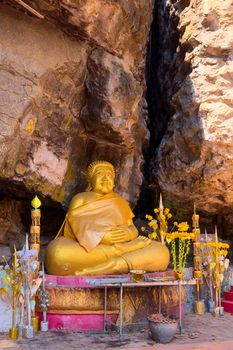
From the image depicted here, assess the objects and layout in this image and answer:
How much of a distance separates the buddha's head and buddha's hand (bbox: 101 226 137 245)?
0.87 meters

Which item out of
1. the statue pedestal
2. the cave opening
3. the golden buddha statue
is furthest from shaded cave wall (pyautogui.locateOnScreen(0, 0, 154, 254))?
the statue pedestal

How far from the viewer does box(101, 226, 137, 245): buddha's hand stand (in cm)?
621

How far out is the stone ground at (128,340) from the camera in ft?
13.6

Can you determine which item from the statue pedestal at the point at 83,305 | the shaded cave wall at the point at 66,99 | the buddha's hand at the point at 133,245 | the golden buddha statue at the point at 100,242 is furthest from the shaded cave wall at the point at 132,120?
the statue pedestal at the point at 83,305

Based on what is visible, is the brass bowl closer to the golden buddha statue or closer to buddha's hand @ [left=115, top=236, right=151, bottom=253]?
the golden buddha statue

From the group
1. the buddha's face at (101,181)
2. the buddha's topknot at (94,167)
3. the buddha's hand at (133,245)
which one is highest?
the buddha's topknot at (94,167)

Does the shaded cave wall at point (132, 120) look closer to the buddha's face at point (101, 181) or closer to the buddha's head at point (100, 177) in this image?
the buddha's head at point (100, 177)

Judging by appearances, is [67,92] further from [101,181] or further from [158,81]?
Answer: [158,81]

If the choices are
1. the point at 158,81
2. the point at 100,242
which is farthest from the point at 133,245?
the point at 158,81

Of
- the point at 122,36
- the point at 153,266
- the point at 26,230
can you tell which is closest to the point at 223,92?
the point at 122,36

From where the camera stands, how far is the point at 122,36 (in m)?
7.11

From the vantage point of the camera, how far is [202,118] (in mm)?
7102

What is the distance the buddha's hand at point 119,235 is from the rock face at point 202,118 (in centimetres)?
174

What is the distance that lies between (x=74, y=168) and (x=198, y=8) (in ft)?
12.9
